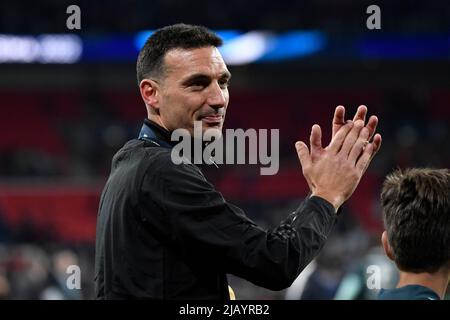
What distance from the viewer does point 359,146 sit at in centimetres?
258

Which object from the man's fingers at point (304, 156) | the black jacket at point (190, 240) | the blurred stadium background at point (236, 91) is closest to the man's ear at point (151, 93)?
the black jacket at point (190, 240)

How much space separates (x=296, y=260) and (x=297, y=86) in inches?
641

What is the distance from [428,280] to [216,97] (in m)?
0.95

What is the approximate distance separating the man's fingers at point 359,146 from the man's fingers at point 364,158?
0.04 ft

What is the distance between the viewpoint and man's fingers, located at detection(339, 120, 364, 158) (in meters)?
2.59

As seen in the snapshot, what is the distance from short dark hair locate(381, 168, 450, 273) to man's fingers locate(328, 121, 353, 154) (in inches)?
8.1

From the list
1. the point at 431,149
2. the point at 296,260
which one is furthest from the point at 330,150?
the point at 431,149

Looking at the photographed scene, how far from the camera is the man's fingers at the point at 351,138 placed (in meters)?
2.59

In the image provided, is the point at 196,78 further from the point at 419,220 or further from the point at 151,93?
the point at 419,220

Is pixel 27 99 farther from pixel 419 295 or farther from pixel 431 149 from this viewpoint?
pixel 419 295

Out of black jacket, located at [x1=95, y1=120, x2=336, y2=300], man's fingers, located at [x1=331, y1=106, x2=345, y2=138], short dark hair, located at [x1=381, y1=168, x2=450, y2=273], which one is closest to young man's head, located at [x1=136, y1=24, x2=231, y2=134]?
black jacket, located at [x1=95, y1=120, x2=336, y2=300]

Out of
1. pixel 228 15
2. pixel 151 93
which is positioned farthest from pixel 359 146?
pixel 228 15

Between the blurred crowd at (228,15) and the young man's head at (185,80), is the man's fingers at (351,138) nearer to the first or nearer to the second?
the young man's head at (185,80)

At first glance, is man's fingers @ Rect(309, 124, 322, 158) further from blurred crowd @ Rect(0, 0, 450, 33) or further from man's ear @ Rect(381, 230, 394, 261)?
blurred crowd @ Rect(0, 0, 450, 33)
